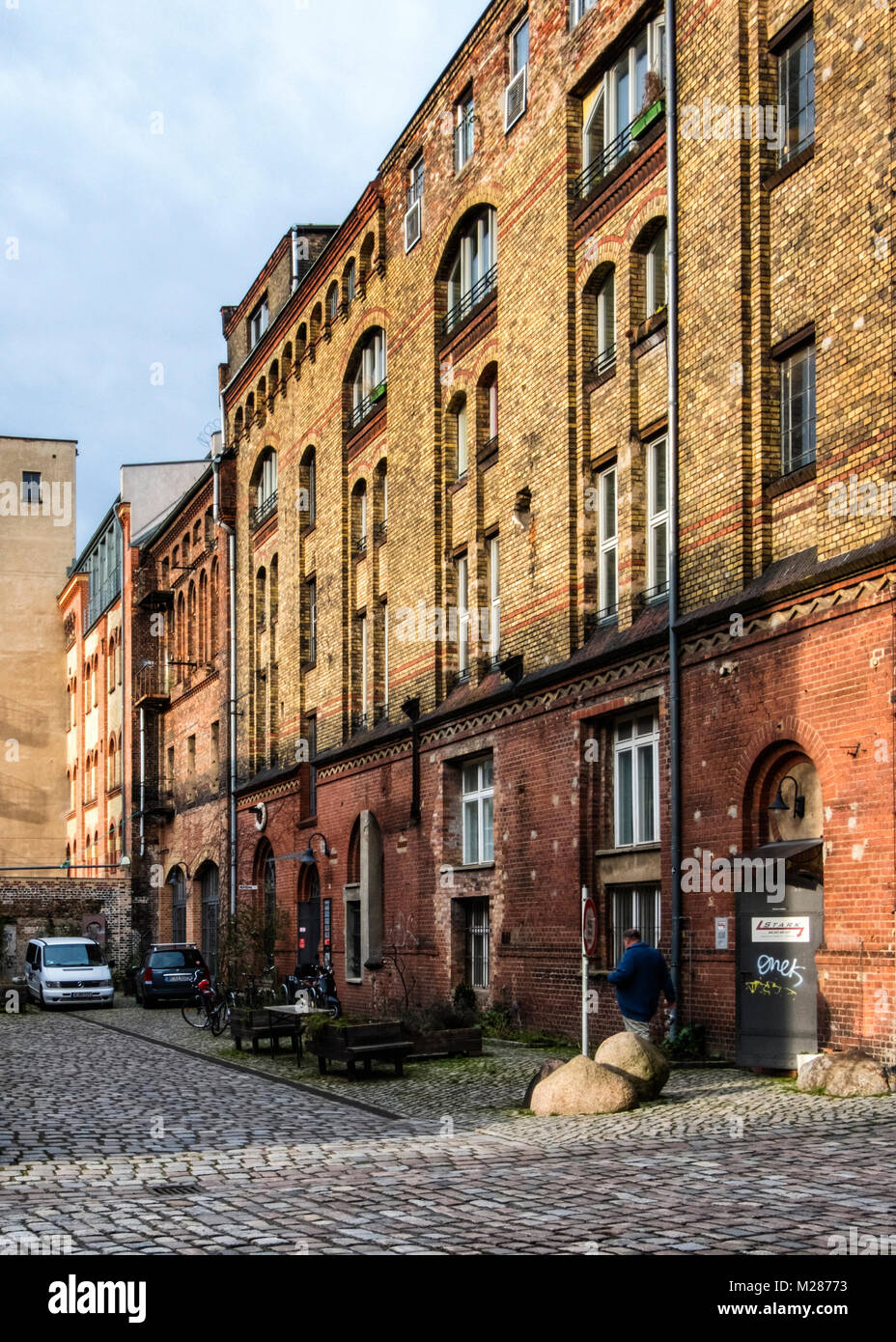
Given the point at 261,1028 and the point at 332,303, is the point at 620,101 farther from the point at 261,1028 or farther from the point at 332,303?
the point at 332,303

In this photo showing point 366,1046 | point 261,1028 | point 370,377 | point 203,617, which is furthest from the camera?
point 203,617

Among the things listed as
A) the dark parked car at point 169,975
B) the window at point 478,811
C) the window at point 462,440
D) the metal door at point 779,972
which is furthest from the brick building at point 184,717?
the metal door at point 779,972

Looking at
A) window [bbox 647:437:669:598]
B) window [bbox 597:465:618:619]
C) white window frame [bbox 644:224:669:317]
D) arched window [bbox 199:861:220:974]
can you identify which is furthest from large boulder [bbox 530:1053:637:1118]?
arched window [bbox 199:861:220:974]

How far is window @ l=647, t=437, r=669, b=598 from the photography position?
67.4ft

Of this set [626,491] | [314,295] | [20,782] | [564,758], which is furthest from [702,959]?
[20,782]

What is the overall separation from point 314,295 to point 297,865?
12993 millimetres

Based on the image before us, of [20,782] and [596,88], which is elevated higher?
[596,88]

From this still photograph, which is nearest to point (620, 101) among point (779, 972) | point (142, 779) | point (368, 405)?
point (368, 405)

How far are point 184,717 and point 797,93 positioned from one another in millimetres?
34615

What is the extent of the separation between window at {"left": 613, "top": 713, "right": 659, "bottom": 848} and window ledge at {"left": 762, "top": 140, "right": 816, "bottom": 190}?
6.57 metres

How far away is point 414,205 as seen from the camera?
30.0m

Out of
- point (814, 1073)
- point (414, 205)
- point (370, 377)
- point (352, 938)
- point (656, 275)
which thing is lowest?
point (352, 938)

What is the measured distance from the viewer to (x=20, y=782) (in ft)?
233

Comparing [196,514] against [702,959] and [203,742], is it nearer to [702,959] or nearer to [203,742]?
[203,742]
